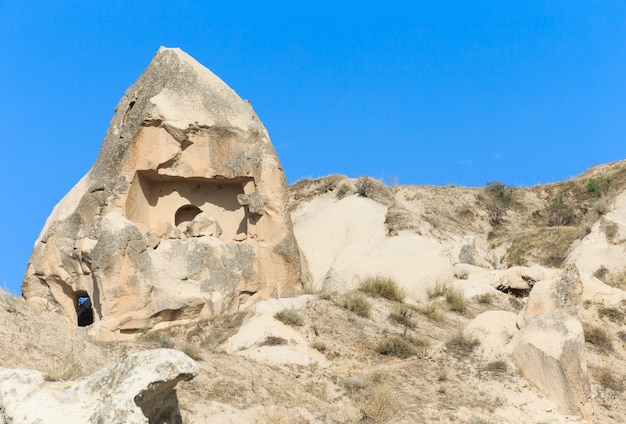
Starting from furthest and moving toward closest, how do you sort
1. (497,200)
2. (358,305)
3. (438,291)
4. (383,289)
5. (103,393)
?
(497,200), (438,291), (383,289), (358,305), (103,393)

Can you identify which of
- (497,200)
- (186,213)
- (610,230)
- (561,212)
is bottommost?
(610,230)

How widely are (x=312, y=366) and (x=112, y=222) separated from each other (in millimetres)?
5870

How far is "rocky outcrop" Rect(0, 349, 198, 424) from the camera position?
6352mm

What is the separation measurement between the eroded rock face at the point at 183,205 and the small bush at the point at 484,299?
3.57 m

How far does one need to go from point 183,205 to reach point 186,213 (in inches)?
13.9

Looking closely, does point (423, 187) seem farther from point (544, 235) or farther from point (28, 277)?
point (28, 277)

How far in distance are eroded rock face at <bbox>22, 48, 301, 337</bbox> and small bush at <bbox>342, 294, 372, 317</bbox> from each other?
2.59 m

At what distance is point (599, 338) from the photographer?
13.9 m

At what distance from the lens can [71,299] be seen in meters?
17.9

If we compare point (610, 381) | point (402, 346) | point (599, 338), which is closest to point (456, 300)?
point (599, 338)

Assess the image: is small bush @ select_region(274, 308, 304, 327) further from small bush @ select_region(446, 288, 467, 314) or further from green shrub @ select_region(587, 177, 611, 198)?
green shrub @ select_region(587, 177, 611, 198)

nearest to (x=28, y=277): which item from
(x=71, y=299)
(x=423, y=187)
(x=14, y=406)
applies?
(x=71, y=299)

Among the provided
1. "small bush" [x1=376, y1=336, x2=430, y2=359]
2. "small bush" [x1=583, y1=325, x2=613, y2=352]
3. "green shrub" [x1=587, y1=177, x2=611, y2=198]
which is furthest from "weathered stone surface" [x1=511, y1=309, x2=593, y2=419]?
"green shrub" [x1=587, y1=177, x2=611, y2=198]

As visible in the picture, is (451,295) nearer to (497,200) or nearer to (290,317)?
(290,317)
